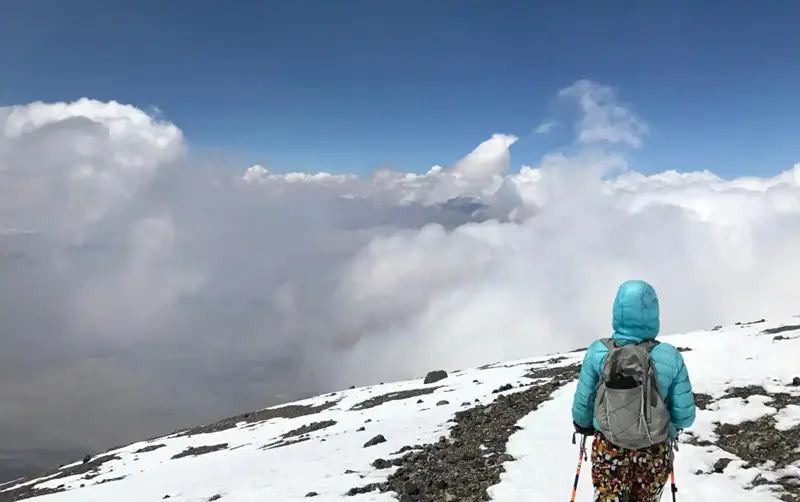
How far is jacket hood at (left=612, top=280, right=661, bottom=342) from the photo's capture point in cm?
643

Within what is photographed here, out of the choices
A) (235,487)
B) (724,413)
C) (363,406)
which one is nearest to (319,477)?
(235,487)

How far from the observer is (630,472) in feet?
21.9

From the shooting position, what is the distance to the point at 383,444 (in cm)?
1934

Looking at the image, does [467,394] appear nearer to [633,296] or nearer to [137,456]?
[633,296]

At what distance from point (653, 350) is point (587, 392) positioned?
103 centimetres

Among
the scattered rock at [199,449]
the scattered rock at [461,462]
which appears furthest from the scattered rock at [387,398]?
the scattered rock at [461,462]

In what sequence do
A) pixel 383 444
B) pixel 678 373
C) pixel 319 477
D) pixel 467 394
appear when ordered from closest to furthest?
1. pixel 678 373
2. pixel 319 477
3. pixel 383 444
4. pixel 467 394

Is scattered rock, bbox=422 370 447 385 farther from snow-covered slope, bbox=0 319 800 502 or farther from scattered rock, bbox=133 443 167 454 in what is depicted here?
scattered rock, bbox=133 443 167 454

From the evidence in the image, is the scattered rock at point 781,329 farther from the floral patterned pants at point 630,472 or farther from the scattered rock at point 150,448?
the scattered rock at point 150,448

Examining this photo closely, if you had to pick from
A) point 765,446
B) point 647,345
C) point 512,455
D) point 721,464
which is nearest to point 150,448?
point 512,455

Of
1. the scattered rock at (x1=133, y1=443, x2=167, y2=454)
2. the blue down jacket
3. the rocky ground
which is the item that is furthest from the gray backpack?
the scattered rock at (x1=133, y1=443, x2=167, y2=454)

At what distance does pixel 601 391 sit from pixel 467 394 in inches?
1011

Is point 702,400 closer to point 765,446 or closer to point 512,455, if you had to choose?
point 765,446

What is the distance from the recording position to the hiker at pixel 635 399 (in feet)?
20.7
